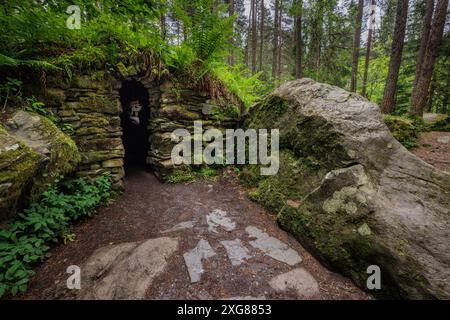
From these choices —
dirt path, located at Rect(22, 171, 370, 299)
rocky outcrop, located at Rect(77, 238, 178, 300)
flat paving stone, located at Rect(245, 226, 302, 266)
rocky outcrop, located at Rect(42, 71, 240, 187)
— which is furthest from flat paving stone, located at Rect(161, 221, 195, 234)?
rocky outcrop, located at Rect(42, 71, 240, 187)

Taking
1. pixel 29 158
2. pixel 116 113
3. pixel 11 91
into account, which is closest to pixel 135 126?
pixel 116 113

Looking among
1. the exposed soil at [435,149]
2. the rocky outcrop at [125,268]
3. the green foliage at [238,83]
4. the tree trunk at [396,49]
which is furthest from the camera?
the tree trunk at [396,49]

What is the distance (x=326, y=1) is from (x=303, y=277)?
899cm

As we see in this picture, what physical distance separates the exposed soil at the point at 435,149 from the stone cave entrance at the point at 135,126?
26.0 feet

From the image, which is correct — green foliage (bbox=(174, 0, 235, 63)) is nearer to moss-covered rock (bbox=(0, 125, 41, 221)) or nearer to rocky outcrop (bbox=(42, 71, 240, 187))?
rocky outcrop (bbox=(42, 71, 240, 187))

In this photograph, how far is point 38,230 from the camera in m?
2.78

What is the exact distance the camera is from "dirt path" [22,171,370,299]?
2.14 meters

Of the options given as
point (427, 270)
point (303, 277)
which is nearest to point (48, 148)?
point (303, 277)

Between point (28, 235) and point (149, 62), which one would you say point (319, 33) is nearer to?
point (149, 62)

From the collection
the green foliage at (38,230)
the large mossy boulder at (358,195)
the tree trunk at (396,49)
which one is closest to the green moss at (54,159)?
the green foliage at (38,230)

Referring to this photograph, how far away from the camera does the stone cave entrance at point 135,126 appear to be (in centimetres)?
639

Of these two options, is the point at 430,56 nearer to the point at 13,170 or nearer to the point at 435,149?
the point at 435,149

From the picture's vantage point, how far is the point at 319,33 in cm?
818

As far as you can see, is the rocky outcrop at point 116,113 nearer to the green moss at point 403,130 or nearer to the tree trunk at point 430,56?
the green moss at point 403,130
